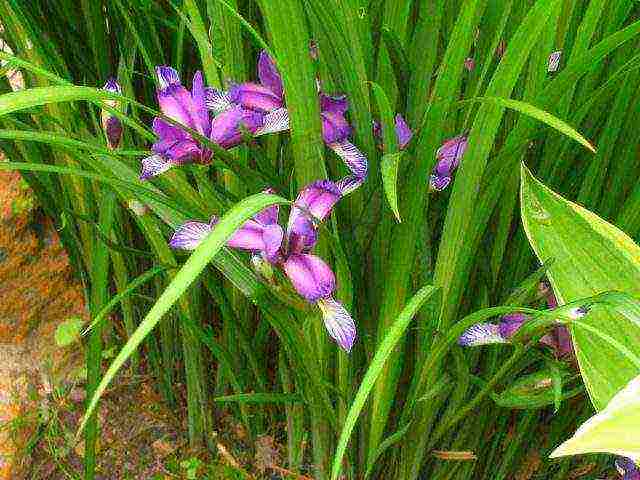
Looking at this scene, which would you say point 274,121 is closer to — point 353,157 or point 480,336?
point 353,157

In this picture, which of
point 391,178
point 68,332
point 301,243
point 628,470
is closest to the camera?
point 391,178

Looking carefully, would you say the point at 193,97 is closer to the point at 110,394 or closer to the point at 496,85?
the point at 496,85

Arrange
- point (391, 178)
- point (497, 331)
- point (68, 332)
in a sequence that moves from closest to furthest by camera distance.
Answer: point (391, 178) < point (497, 331) < point (68, 332)

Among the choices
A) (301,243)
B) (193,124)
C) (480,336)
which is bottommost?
(480,336)

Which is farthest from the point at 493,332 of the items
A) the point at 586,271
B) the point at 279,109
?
the point at 279,109

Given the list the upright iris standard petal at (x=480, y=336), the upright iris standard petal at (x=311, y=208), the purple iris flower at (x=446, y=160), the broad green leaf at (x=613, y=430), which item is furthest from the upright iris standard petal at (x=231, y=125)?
the broad green leaf at (x=613, y=430)

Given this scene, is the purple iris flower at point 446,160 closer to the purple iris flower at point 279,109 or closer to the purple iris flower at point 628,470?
the purple iris flower at point 279,109
